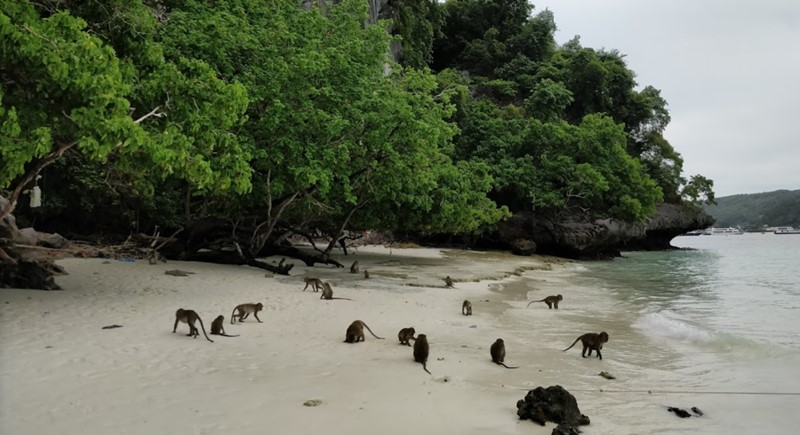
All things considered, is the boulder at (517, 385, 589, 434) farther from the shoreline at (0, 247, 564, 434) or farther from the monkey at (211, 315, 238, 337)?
the monkey at (211, 315, 238, 337)

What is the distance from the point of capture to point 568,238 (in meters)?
37.7

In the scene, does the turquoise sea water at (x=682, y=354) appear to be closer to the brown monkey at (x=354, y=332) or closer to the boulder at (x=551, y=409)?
the boulder at (x=551, y=409)

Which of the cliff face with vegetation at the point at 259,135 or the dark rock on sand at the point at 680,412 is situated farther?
the cliff face with vegetation at the point at 259,135

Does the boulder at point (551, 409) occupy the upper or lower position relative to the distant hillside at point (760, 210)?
lower

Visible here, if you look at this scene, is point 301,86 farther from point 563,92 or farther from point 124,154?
point 563,92

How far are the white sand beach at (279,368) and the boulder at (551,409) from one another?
10 centimetres

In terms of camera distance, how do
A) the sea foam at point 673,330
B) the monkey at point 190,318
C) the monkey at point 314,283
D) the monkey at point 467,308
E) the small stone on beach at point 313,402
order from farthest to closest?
the monkey at point 314,283 → the monkey at point 467,308 → the sea foam at point 673,330 → the monkey at point 190,318 → the small stone on beach at point 313,402

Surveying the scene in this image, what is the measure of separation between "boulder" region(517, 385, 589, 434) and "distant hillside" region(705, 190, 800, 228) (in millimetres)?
111162

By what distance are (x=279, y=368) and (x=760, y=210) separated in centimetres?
14295

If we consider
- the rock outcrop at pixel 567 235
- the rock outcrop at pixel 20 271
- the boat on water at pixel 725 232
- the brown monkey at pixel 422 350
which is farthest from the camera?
the boat on water at pixel 725 232

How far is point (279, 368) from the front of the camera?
6.38m

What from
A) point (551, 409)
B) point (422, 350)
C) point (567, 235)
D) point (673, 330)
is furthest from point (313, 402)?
point (567, 235)

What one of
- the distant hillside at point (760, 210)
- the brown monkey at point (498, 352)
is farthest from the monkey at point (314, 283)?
the distant hillside at point (760, 210)

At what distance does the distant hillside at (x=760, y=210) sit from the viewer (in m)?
105
